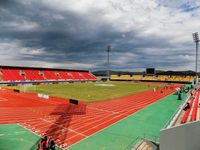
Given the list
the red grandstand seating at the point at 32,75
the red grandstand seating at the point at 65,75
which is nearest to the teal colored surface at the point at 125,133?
the red grandstand seating at the point at 32,75

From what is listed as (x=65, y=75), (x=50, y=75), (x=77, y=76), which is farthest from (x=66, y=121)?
(x=77, y=76)

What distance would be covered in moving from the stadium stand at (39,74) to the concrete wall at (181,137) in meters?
66.9

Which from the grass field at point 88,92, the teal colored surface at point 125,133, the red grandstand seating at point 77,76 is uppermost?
the red grandstand seating at point 77,76

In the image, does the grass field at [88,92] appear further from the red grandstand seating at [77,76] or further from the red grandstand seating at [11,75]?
the red grandstand seating at [77,76]

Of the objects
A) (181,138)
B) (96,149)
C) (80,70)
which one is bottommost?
(96,149)

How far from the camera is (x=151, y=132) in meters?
16.2

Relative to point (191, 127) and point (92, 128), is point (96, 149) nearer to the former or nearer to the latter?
point (92, 128)

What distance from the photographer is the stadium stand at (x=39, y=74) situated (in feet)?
235

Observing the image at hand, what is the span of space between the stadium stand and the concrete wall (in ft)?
219

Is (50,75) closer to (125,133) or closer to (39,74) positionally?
(39,74)

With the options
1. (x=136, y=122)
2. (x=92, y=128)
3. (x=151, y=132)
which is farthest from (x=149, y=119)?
(x=92, y=128)

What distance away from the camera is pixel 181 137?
34.4 feet

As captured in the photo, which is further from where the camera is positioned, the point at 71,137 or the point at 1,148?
the point at 71,137

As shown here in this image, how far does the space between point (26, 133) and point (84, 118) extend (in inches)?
259
